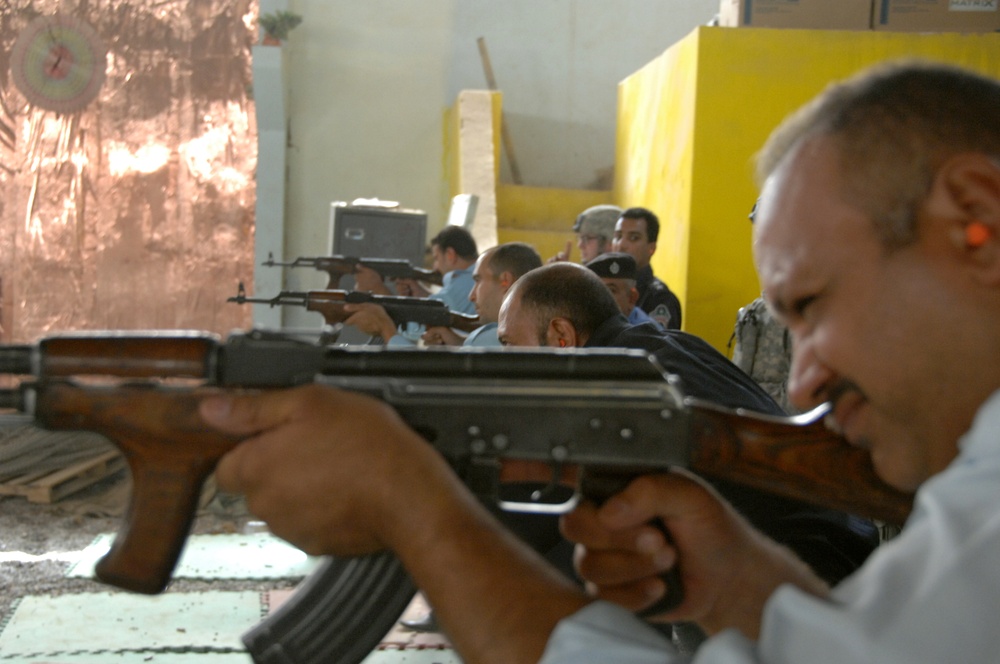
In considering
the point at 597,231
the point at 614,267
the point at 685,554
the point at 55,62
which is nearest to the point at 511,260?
the point at 614,267

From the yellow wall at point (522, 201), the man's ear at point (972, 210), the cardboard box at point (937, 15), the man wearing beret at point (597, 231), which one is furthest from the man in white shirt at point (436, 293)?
the man's ear at point (972, 210)

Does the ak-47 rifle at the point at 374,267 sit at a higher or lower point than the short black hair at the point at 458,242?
lower

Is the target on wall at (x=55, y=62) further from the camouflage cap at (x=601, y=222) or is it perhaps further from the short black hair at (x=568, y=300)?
the short black hair at (x=568, y=300)

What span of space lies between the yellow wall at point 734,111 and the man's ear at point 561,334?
135 inches

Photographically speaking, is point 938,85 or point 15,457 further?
point 15,457

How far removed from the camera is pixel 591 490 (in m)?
1.40

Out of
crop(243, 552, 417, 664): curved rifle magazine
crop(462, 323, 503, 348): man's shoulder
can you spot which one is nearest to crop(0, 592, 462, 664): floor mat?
crop(462, 323, 503, 348): man's shoulder

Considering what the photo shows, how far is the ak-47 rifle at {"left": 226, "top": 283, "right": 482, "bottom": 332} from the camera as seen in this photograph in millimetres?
5516

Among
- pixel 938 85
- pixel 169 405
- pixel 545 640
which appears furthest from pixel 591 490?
pixel 938 85

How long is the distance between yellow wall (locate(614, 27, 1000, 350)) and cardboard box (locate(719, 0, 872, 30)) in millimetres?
129

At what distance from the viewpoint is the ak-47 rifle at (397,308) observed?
18.1ft

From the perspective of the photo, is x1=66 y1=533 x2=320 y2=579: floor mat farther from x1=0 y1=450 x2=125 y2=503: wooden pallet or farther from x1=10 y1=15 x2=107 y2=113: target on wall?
x1=10 y1=15 x2=107 y2=113: target on wall

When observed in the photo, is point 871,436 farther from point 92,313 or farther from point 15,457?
point 92,313

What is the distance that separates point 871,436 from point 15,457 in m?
6.79
